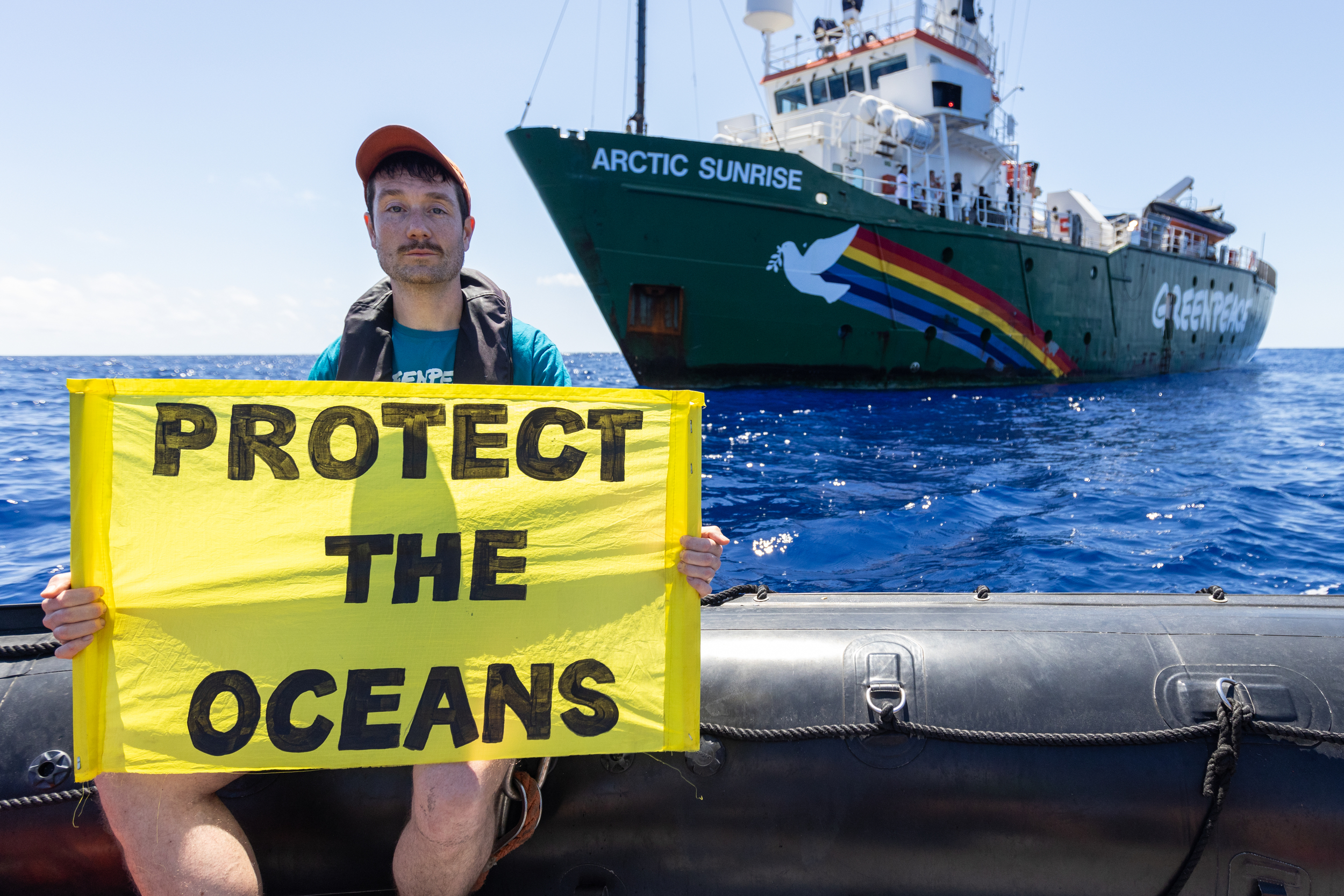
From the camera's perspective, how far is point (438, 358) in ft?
6.14

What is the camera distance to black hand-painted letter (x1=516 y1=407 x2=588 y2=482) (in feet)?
5.11

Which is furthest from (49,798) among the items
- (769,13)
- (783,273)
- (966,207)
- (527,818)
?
(769,13)

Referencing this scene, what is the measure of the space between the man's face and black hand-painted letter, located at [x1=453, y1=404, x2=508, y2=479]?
442 millimetres

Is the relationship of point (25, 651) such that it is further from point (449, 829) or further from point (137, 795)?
point (449, 829)

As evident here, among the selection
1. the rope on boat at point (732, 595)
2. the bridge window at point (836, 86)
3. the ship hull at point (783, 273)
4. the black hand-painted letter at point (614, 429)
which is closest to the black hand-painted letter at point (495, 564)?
the black hand-painted letter at point (614, 429)

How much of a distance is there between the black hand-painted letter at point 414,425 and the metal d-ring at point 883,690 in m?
1.14

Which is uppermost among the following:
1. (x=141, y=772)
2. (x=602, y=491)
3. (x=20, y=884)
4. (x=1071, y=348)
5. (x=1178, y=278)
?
(x=1178, y=278)

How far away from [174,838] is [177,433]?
0.78 m

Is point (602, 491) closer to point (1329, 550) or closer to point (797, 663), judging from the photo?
point (797, 663)

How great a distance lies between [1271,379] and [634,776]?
27.9 meters

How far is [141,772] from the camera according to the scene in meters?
1.39

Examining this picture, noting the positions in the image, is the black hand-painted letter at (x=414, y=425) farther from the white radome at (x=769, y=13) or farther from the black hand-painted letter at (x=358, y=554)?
the white radome at (x=769, y=13)

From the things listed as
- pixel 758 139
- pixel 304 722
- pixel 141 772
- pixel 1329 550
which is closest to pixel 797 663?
pixel 304 722

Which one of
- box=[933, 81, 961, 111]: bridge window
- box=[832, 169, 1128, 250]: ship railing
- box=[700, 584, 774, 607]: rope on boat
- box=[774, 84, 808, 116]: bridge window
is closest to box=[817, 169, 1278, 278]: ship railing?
box=[832, 169, 1128, 250]: ship railing
